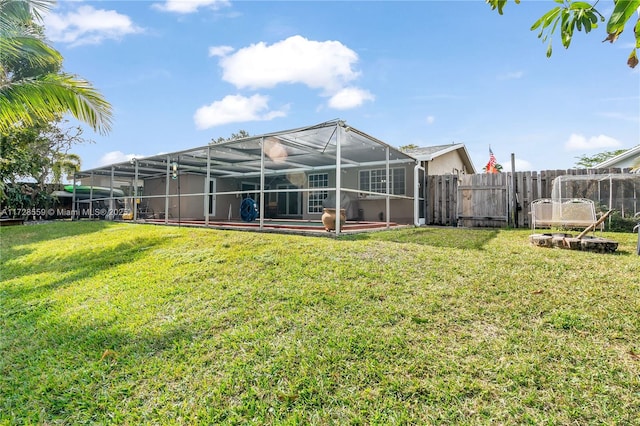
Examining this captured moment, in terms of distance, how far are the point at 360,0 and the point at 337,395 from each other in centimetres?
756

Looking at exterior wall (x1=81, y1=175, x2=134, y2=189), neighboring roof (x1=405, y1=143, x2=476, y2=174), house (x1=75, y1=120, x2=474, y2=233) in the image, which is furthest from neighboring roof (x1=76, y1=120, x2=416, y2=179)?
exterior wall (x1=81, y1=175, x2=134, y2=189)

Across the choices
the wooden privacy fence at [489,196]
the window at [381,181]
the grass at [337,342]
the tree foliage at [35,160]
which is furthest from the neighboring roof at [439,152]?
the tree foliage at [35,160]

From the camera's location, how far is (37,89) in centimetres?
563

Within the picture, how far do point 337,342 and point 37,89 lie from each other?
6.80 m

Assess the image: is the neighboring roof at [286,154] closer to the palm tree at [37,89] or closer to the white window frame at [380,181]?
the white window frame at [380,181]

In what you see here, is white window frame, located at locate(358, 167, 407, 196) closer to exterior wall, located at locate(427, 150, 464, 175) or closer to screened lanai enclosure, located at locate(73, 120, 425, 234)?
screened lanai enclosure, located at locate(73, 120, 425, 234)

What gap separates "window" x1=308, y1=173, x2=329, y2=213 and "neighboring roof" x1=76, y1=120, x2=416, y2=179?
929mm

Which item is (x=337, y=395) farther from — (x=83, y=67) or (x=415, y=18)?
(x=83, y=67)

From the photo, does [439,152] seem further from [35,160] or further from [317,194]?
[35,160]

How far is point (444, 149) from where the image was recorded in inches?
520

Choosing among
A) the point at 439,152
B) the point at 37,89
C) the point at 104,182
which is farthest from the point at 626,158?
the point at 104,182

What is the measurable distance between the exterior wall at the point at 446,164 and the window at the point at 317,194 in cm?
447

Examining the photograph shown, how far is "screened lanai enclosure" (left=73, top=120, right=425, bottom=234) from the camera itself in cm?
845

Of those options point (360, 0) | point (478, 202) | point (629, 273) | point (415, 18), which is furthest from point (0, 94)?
point (478, 202)
